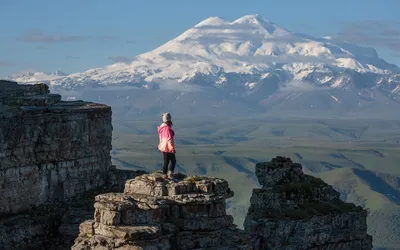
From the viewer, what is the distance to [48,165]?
4662 cm

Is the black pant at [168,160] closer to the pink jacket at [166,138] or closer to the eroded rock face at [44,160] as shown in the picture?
the pink jacket at [166,138]

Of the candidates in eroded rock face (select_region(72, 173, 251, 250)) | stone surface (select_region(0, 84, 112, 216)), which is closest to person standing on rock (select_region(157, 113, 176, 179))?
eroded rock face (select_region(72, 173, 251, 250))

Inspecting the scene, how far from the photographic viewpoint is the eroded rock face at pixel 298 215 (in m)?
48.3

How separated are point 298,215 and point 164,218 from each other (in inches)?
764

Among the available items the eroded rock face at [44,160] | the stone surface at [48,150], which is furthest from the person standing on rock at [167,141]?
the stone surface at [48,150]

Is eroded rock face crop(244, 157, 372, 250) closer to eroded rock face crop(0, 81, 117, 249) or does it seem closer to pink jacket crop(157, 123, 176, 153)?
eroded rock face crop(0, 81, 117, 249)

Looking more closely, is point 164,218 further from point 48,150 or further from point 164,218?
point 48,150

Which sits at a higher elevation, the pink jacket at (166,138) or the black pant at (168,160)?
the pink jacket at (166,138)

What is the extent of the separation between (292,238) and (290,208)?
2368mm

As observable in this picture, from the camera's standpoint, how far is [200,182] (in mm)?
32844

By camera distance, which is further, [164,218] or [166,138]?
[166,138]

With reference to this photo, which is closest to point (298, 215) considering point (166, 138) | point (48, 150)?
point (48, 150)

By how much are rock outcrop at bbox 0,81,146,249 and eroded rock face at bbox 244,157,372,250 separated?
726 centimetres

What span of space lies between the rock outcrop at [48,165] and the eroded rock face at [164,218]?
11024mm
